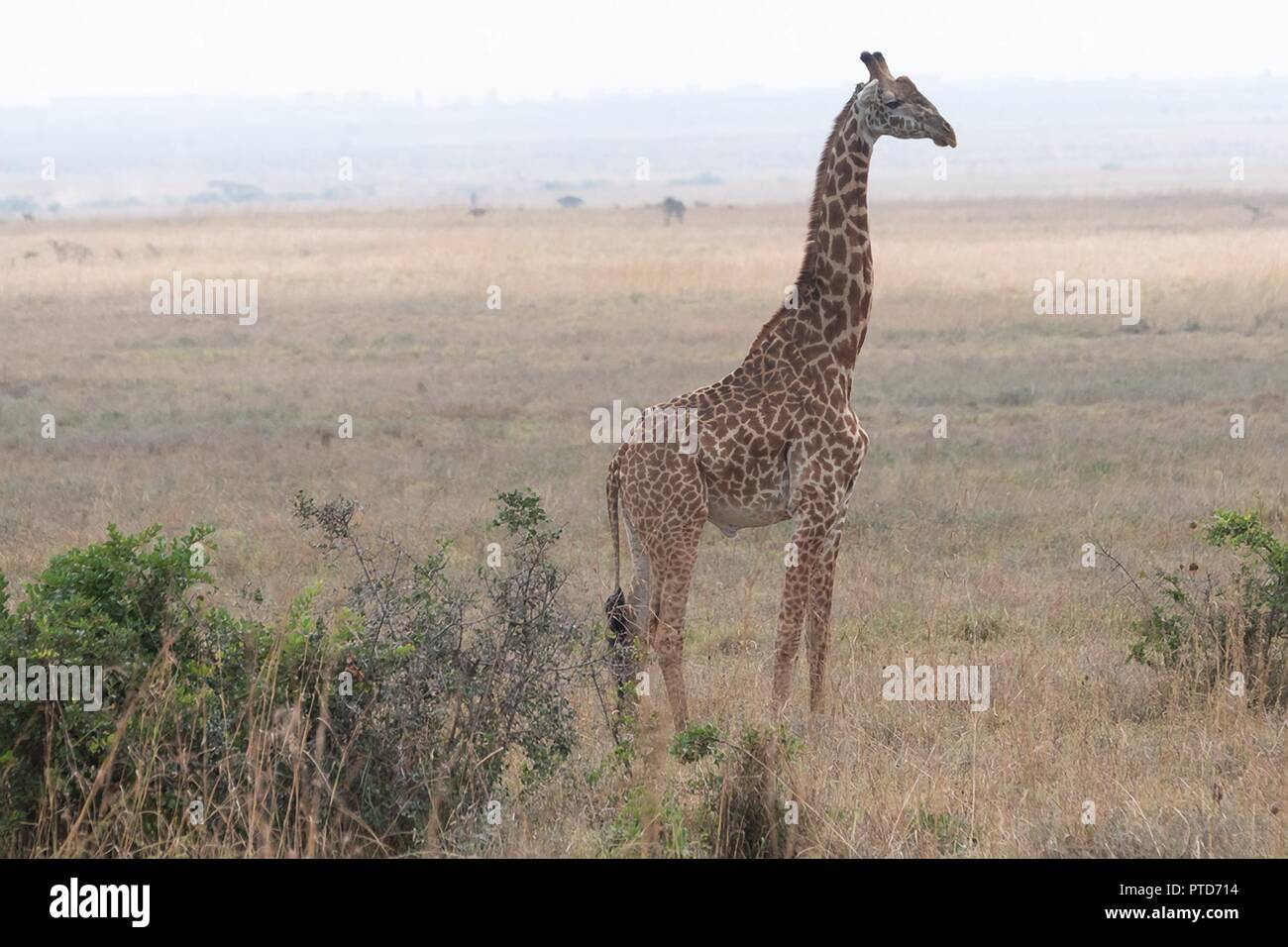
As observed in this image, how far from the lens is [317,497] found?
43.5 ft

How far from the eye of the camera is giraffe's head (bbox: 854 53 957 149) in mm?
6918

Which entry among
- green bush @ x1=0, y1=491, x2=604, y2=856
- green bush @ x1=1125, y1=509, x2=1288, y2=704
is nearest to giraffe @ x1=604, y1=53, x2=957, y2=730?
green bush @ x1=0, y1=491, x2=604, y2=856

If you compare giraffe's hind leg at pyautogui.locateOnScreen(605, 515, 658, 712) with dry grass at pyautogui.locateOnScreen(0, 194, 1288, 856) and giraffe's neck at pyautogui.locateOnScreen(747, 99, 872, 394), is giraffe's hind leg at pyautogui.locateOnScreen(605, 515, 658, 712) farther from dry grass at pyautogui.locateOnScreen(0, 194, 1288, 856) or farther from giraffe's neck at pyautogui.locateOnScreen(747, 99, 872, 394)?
giraffe's neck at pyautogui.locateOnScreen(747, 99, 872, 394)

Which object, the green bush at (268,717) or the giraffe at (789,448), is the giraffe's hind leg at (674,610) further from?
the green bush at (268,717)

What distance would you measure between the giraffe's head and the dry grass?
262 centimetres

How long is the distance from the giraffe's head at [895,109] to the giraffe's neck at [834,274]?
0.37ft

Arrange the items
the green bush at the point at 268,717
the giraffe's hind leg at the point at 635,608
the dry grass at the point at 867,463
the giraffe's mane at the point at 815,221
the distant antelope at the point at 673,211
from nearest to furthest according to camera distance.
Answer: the green bush at the point at 268,717
the dry grass at the point at 867,463
the giraffe's hind leg at the point at 635,608
the giraffe's mane at the point at 815,221
the distant antelope at the point at 673,211

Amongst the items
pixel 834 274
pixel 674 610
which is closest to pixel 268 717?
pixel 674 610

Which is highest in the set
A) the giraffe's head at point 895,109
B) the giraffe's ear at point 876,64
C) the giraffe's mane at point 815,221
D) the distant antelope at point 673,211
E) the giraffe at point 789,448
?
the distant antelope at point 673,211

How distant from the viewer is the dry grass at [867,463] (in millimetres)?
6020

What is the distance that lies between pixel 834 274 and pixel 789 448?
2.88ft

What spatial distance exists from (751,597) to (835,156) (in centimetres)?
331

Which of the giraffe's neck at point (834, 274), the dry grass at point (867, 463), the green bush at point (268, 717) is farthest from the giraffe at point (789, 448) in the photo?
the green bush at point (268, 717)
